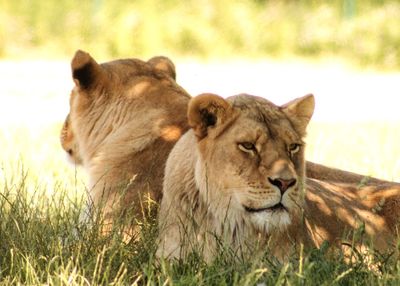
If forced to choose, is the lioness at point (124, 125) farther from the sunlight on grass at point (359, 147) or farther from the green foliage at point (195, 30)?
the green foliage at point (195, 30)

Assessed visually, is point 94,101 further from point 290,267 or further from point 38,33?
point 38,33

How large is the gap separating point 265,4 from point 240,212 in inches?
649

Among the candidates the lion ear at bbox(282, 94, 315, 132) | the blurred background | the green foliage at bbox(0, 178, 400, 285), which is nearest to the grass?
the green foliage at bbox(0, 178, 400, 285)

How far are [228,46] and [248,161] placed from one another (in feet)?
47.4

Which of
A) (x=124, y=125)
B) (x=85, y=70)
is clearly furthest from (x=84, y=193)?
(x=85, y=70)

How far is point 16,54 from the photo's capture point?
18094 millimetres

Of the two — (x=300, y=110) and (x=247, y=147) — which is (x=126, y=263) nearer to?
(x=247, y=147)

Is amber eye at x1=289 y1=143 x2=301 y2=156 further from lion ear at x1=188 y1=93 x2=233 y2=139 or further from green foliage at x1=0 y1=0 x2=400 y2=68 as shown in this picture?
green foliage at x1=0 y1=0 x2=400 y2=68

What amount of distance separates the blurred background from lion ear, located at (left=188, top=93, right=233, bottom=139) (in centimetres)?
837

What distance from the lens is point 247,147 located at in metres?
5.00

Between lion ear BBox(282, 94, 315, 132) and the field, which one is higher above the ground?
lion ear BBox(282, 94, 315, 132)

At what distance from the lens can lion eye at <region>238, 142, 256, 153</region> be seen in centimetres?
500

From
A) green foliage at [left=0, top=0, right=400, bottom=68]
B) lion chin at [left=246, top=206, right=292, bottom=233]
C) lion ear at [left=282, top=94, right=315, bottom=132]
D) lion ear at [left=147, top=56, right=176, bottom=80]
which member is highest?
lion ear at [left=147, top=56, right=176, bottom=80]

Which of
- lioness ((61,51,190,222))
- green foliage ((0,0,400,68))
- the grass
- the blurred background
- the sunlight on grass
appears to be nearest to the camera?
the grass
